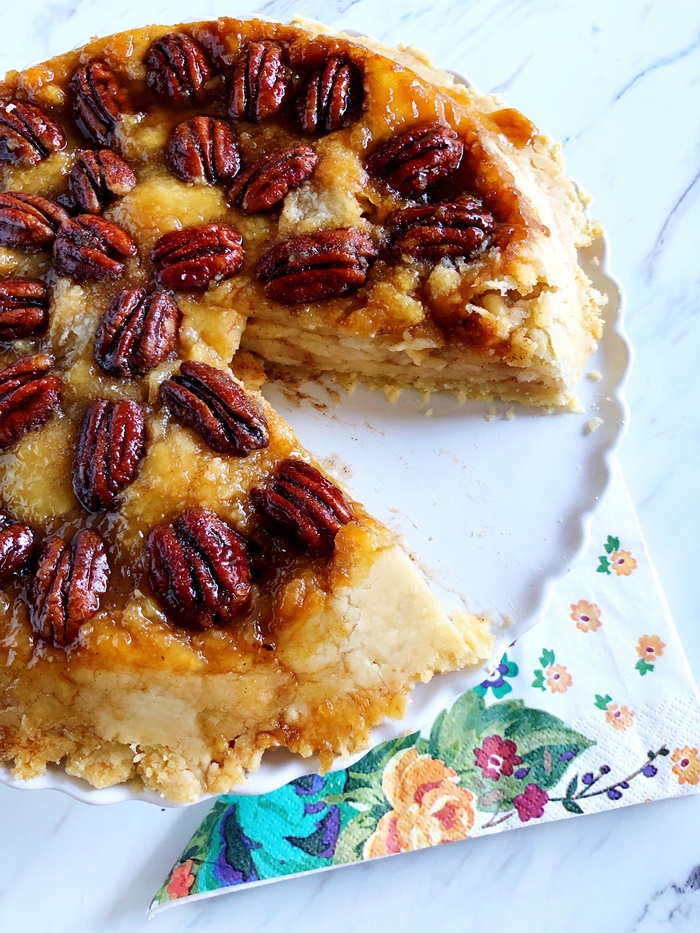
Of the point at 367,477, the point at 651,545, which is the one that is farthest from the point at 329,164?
the point at 651,545

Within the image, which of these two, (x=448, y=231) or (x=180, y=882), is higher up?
(x=448, y=231)

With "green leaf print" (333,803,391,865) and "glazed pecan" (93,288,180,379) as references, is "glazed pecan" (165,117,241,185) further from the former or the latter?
"green leaf print" (333,803,391,865)

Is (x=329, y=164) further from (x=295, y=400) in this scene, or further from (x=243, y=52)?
(x=295, y=400)

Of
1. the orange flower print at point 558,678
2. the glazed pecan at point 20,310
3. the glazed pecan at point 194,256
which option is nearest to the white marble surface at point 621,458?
the orange flower print at point 558,678

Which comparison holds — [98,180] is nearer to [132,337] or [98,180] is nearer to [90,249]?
[90,249]

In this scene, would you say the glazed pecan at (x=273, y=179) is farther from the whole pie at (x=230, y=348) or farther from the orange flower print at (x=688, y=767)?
the orange flower print at (x=688, y=767)

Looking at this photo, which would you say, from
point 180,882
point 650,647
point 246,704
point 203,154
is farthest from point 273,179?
point 180,882

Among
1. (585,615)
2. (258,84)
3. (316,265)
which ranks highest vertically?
(258,84)
